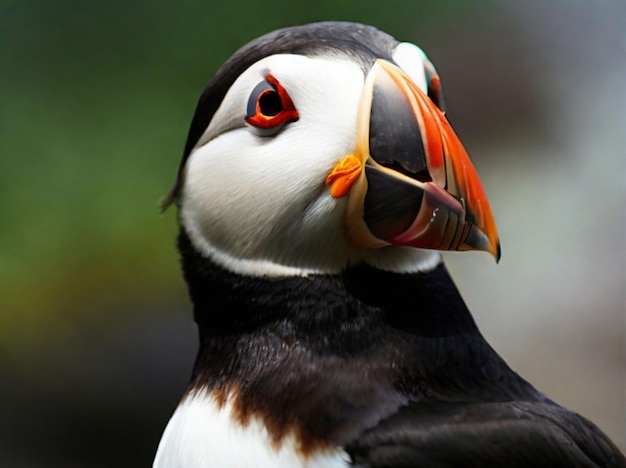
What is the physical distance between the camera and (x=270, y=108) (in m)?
0.76

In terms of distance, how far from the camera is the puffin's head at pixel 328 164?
2.29 ft

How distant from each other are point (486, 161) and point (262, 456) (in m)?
0.85

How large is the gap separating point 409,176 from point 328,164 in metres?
0.08

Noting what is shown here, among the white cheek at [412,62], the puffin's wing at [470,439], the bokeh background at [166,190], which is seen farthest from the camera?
the bokeh background at [166,190]

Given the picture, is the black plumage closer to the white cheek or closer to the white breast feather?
the white breast feather

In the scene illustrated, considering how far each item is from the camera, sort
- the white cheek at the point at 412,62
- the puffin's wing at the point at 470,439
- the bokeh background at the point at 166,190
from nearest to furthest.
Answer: the puffin's wing at the point at 470,439, the white cheek at the point at 412,62, the bokeh background at the point at 166,190

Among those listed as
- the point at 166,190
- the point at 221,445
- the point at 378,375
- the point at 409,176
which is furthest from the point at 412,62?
the point at 166,190

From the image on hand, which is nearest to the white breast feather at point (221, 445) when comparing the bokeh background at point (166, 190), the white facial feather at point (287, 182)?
the white facial feather at point (287, 182)

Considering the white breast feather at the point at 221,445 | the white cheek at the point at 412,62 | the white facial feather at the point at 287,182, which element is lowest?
the white breast feather at the point at 221,445

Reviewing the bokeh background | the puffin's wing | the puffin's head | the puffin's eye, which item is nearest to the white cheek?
the puffin's head

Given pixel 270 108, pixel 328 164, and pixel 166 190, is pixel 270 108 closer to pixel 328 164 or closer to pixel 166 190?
pixel 328 164

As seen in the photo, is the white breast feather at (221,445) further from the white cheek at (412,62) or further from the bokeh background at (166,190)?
the bokeh background at (166,190)


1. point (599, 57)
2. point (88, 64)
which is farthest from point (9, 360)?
point (599, 57)

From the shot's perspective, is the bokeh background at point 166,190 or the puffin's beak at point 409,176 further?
the bokeh background at point 166,190
